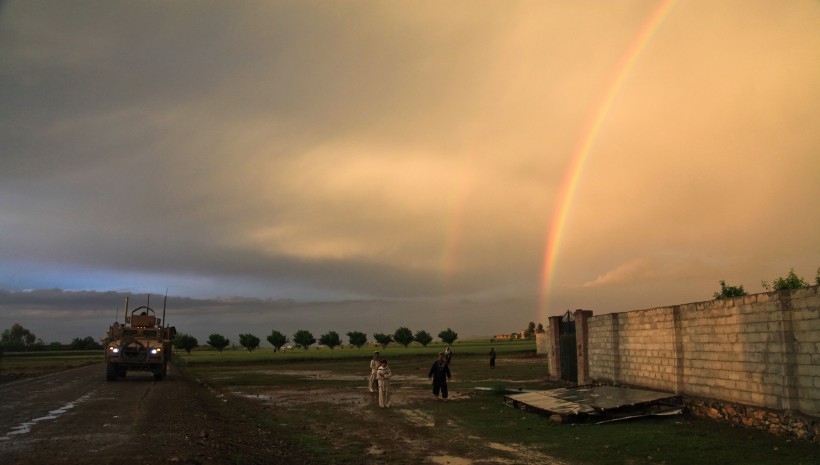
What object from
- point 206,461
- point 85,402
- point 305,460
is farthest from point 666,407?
point 85,402

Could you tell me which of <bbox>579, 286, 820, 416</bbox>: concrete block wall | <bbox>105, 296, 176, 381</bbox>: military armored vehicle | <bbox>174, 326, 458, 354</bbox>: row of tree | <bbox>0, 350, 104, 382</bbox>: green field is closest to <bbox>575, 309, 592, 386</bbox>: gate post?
<bbox>579, 286, 820, 416</bbox>: concrete block wall

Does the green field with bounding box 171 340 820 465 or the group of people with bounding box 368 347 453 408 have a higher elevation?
the group of people with bounding box 368 347 453 408

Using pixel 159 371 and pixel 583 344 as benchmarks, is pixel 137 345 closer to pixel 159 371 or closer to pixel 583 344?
pixel 159 371

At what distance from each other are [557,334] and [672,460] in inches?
728

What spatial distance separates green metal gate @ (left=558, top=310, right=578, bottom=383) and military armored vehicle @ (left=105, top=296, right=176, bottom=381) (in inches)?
805

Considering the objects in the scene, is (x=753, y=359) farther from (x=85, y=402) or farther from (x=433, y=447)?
(x=85, y=402)

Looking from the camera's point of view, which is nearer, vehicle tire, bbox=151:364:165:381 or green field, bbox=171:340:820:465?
green field, bbox=171:340:820:465

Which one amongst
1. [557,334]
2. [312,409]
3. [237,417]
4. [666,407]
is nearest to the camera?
[666,407]

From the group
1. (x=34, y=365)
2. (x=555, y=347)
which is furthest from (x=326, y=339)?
(x=555, y=347)

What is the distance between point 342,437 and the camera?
14.0 metres

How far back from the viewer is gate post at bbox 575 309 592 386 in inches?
986

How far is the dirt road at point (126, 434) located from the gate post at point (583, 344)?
1411 centimetres

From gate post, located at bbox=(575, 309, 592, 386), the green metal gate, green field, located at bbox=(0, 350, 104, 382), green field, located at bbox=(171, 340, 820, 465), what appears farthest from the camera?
green field, located at bbox=(0, 350, 104, 382)

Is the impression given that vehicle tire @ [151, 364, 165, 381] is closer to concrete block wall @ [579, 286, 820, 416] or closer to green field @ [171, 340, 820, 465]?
green field @ [171, 340, 820, 465]
